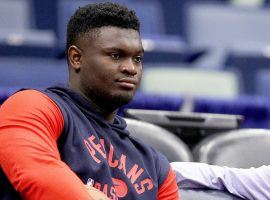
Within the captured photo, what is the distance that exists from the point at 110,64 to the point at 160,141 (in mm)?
432

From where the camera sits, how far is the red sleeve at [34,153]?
0.58m

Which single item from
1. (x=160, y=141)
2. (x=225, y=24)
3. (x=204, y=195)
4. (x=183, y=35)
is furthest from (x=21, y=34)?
(x=204, y=195)

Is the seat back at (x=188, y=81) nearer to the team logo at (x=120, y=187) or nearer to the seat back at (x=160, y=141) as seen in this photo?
the seat back at (x=160, y=141)

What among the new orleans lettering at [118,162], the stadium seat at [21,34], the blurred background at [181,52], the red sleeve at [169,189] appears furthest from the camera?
the stadium seat at [21,34]

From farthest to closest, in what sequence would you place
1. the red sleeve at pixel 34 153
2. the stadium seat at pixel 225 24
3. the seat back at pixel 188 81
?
the stadium seat at pixel 225 24
the seat back at pixel 188 81
the red sleeve at pixel 34 153

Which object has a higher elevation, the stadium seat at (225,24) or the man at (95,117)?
the man at (95,117)

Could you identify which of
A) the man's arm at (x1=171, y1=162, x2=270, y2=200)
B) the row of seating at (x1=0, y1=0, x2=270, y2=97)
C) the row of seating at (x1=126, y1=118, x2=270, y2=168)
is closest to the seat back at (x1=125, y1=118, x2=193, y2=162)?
the row of seating at (x1=126, y1=118, x2=270, y2=168)

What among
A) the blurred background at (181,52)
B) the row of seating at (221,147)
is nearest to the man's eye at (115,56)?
the row of seating at (221,147)

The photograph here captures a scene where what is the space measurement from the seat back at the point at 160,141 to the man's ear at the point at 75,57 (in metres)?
0.37

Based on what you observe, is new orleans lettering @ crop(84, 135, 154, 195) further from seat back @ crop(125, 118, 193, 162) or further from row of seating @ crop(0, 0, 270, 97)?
row of seating @ crop(0, 0, 270, 97)

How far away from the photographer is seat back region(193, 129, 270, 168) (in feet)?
3.61

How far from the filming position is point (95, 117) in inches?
29.3

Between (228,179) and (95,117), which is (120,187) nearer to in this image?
(95,117)

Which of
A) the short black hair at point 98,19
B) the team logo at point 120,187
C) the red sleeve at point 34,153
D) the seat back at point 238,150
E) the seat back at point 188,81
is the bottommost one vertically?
the seat back at point 188,81
